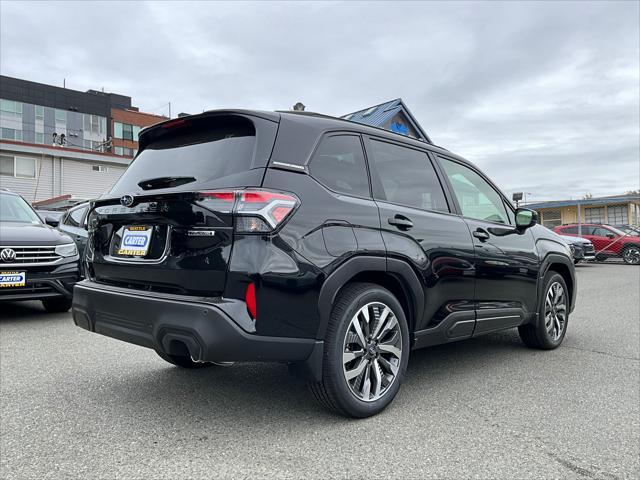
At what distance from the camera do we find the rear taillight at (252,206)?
264 centimetres

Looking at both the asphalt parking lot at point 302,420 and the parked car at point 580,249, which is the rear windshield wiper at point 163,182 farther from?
the parked car at point 580,249

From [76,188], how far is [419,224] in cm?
2562

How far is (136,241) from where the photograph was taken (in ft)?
9.97

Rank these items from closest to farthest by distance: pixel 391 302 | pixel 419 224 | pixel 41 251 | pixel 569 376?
pixel 391 302 → pixel 419 224 → pixel 569 376 → pixel 41 251

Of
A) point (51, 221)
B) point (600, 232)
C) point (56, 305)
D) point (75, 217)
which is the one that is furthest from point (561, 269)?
point (600, 232)

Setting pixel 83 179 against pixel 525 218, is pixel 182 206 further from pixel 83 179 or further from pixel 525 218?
pixel 83 179

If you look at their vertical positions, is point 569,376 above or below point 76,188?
below

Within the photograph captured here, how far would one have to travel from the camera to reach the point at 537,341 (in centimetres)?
495

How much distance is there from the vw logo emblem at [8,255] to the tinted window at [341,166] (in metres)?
4.59

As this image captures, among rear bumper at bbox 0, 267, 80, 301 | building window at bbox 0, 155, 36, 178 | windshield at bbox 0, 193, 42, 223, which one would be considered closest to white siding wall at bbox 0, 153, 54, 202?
building window at bbox 0, 155, 36, 178

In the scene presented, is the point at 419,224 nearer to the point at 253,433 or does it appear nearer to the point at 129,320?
the point at 253,433

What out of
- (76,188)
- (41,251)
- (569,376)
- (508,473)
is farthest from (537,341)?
(76,188)

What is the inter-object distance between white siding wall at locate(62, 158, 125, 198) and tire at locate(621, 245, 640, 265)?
22.9m

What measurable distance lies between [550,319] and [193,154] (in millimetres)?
3770
